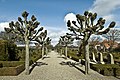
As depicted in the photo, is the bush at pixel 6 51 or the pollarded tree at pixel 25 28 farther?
the bush at pixel 6 51

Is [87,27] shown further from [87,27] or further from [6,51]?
[6,51]

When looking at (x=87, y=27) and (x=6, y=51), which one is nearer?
(x=87, y=27)

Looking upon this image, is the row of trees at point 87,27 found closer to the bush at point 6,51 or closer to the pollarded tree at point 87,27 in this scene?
the pollarded tree at point 87,27

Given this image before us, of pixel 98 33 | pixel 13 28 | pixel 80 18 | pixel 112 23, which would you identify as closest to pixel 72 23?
pixel 80 18

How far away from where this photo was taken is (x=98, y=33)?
55.2ft

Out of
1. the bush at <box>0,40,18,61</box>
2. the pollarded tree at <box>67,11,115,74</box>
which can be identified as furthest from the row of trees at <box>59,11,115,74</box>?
the bush at <box>0,40,18,61</box>

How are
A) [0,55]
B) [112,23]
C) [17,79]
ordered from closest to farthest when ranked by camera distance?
[17,79] < [112,23] < [0,55]

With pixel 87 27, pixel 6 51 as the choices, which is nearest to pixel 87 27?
pixel 87 27

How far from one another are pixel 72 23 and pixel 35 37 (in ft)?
11.3

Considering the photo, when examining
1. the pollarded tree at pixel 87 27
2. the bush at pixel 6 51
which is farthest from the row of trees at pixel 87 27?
the bush at pixel 6 51

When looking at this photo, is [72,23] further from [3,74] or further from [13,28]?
[3,74]

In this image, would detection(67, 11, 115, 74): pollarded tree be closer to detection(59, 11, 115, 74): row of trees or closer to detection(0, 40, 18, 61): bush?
detection(59, 11, 115, 74): row of trees

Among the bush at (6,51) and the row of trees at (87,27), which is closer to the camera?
the row of trees at (87,27)

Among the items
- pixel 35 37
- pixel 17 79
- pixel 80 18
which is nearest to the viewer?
pixel 17 79
